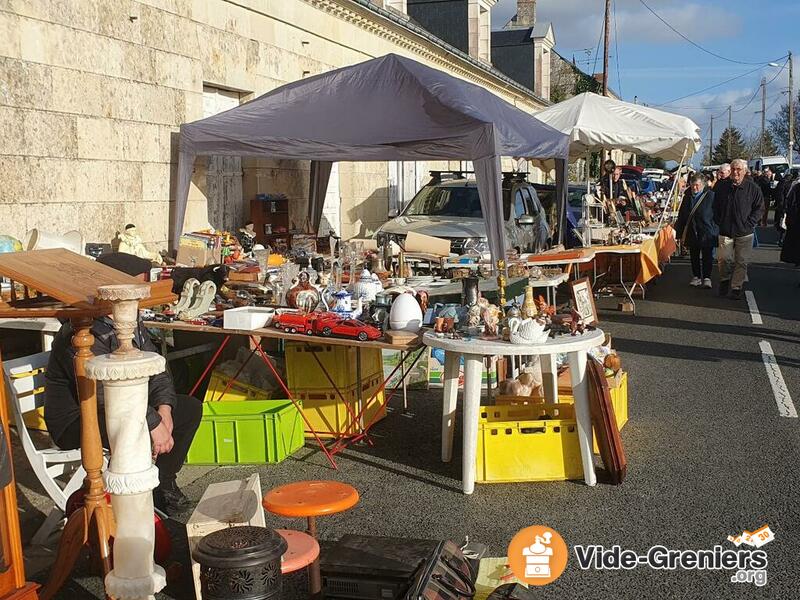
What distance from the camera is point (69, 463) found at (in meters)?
4.97

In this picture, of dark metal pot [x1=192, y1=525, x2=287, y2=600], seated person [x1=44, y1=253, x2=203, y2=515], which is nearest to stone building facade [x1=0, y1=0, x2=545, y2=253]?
seated person [x1=44, y1=253, x2=203, y2=515]

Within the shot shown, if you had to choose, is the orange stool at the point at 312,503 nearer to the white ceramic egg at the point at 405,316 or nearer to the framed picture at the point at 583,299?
the white ceramic egg at the point at 405,316

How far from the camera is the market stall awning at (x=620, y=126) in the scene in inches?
573

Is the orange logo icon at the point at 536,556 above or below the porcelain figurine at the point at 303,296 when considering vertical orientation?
below

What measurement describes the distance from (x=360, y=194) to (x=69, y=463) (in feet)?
46.1

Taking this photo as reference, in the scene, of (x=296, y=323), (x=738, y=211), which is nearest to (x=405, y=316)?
(x=296, y=323)

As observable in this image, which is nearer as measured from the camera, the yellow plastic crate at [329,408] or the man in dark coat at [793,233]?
the yellow plastic crate at [329,408]

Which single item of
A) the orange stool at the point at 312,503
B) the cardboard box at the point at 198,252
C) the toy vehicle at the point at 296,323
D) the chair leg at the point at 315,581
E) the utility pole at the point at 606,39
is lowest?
the chair leg at the point at 315,581

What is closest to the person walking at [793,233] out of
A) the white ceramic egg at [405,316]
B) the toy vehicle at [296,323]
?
the white ceramic egg at [405,316]

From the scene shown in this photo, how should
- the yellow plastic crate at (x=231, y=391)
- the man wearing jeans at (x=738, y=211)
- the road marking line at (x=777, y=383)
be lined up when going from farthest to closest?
the man wearing jeans at (x=738, y=211) → the road marking line at (x=777, y=383) → the yellow plastic crate at (x=231, y=391)

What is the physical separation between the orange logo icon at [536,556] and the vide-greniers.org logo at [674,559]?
1.50 ft

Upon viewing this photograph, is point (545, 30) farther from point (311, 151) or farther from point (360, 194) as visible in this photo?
point (311, 151)

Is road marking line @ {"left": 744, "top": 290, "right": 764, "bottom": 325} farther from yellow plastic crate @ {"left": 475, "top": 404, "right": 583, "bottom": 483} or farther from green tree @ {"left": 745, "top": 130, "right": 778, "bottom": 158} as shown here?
green tree @ {"left": 745, "top": 130, "right": 778, "bottom": 158}

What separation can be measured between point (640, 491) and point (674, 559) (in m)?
0.96
